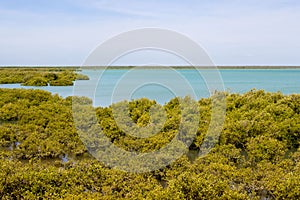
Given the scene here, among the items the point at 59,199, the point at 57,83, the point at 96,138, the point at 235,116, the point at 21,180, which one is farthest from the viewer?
the point at 57,83

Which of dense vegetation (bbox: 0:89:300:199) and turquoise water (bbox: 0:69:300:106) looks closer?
dense vegetation (bbox: 0:89:300:199)

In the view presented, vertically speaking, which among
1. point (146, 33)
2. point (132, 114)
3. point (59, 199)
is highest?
point (146, 33)

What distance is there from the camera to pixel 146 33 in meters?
11.0

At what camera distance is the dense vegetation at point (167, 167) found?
974 cm

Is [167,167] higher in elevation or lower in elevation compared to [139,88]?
lower

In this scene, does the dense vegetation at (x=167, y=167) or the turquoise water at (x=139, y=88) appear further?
the turquoise water at (x=139, y=88)

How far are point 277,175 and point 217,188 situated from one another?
2.39 meters

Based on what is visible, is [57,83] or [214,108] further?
[57,83]

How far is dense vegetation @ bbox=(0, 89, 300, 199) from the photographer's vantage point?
32.0 ft

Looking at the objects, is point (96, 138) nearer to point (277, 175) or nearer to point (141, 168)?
point (141, 168)

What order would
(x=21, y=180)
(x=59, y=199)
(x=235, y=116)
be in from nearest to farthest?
(x=59, y=199), (x=21, y=180), (x=235, y=116)

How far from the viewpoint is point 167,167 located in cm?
1182

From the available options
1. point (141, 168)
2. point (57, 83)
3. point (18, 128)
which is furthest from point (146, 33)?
point (57, 83)

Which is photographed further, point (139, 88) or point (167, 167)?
point (139, 88)
